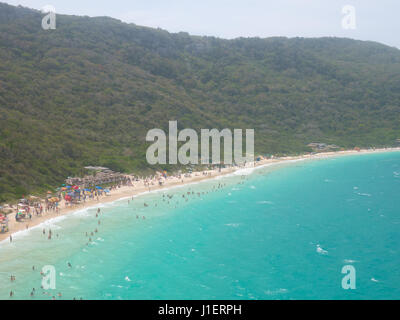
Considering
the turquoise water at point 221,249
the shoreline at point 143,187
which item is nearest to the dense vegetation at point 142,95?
the shoreline at point 143,187

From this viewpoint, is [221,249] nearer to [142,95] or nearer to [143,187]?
[143,187]

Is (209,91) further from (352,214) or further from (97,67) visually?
(352,214)

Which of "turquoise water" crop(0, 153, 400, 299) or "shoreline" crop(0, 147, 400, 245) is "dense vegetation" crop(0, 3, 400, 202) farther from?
"turquoise water" crop(0, 153, 400, 299)

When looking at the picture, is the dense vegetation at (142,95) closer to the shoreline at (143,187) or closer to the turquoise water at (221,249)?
the shoreline at (143,187)

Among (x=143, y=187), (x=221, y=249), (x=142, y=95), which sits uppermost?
(x=142, y=95)

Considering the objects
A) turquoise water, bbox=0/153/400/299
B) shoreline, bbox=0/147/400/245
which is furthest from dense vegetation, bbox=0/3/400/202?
turquoise water, bbox=0/153/400/299

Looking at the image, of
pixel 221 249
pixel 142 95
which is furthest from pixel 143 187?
pixel 142 95

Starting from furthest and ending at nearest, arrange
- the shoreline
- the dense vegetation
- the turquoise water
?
1. the dense vegetation
2. the shoreline
3. the turquoise water
